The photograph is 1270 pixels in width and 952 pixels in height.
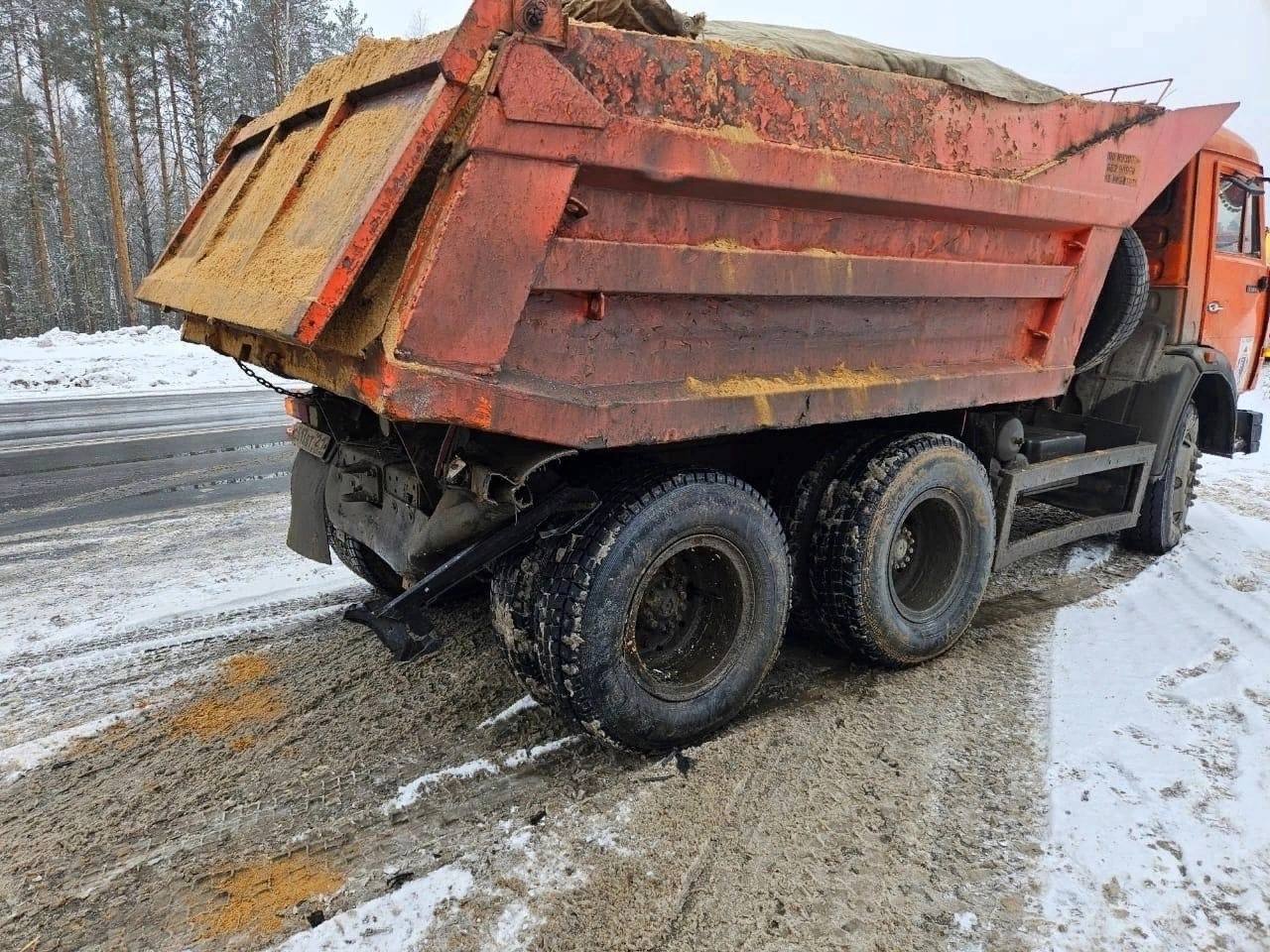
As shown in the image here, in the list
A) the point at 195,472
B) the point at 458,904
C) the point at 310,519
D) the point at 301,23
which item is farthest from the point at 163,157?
the point at 458,904

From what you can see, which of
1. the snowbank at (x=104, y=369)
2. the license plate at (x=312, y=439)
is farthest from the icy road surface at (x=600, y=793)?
the snowbank at (x=104, y=369)

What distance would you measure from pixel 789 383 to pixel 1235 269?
14.3 ft

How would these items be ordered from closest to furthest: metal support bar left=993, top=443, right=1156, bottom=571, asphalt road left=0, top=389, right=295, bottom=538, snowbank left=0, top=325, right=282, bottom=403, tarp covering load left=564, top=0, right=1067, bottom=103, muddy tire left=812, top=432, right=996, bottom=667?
tarp covering load left=564, top=0, right=1067, bottom=103 < muddy tire left=812, top=432, right=996, bottom=667 < metal support bar left=993, top=443, right=1156, bottom=571 < asphalt road left=0, top=389, right=295, bottom=538 < snowbank left=0, top=325, right=282, bottom=403

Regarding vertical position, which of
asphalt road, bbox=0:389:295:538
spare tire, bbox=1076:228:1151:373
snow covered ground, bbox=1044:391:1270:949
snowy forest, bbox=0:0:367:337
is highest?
snowy forest, bbox=0:0:367:337

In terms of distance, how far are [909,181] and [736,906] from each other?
8.66 ft

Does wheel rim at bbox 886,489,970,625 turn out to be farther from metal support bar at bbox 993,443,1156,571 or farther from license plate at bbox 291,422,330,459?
license plate at bbox 291,422,330,459

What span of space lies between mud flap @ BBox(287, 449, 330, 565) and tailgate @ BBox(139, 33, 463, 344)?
2.96 feet

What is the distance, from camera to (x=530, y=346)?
249 cm

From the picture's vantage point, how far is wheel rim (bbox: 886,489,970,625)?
12.5ft

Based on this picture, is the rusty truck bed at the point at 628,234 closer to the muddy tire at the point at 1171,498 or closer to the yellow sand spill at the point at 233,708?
the yellow sand spill at the point at 233,708

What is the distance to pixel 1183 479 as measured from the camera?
561 centimetres

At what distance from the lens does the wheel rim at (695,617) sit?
307 cm

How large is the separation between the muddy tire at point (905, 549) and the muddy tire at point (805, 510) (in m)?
0.05

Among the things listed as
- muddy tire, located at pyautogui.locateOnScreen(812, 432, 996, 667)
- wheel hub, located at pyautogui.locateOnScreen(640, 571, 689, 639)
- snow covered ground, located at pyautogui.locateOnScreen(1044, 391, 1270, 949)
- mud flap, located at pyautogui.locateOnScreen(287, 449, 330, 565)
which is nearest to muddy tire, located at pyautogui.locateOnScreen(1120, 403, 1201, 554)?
snow covered ground, located at pyautogui.locateOnScreen(1044, 391, 1270, 949)
